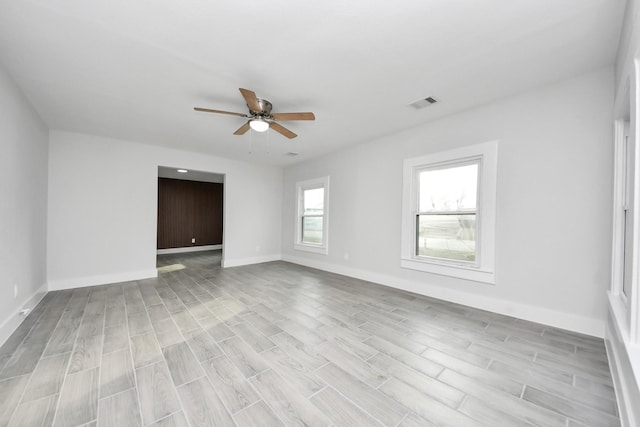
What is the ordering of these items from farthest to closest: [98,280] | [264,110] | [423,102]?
[98,280] → [423,102] → [264,110]

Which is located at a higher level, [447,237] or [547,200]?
[547,200]

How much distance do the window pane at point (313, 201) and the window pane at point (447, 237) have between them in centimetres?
239

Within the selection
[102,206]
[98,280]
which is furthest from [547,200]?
[98,280]

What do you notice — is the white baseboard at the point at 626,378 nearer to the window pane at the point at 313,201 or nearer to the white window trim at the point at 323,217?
the white window trim at the point at 323,217

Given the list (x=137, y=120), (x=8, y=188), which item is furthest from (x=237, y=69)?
(x=8, y=188)

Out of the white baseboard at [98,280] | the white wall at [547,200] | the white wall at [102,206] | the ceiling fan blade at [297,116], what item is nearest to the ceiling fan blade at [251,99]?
the ceiling fan blade at [297,116]

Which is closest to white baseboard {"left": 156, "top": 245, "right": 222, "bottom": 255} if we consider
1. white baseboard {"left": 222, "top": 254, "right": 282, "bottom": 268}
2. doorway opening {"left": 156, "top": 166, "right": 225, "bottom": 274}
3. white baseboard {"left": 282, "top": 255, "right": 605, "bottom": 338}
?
doorway opening {"left": 156, "top": 166, "right": 225, "bottom": 274}

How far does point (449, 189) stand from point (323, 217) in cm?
261

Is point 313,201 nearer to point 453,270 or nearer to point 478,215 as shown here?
point 453,270

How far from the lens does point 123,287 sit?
4.03 m

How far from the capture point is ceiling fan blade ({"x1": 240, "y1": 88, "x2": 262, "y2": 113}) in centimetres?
221

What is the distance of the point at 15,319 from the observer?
8.12 feet

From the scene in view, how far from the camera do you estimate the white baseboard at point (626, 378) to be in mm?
1128

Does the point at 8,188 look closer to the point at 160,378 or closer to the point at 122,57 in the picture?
the point at 122,57
